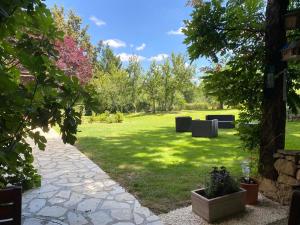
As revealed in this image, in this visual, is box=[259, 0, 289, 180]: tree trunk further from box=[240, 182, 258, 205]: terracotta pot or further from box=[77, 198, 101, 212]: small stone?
box=[77, 198, 101, 212]: small stone

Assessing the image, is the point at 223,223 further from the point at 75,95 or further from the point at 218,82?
the point at 75,95

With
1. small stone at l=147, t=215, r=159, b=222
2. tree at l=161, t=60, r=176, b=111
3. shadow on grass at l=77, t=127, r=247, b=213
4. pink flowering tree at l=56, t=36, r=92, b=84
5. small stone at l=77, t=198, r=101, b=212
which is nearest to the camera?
small stone at l=147, t=215, r=159, b=222

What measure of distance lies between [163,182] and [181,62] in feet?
71.8

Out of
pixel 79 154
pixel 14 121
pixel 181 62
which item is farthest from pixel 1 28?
pixel 181 62

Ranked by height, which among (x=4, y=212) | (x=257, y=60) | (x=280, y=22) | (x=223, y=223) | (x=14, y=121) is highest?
(x=280, y=22)

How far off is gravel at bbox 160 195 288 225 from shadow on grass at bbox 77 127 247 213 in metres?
0.21

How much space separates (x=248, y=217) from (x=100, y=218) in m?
1.79

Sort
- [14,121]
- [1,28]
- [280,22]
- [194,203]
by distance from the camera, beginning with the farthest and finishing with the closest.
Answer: [280,22]
[194,203]
[14,121]
[1,28]

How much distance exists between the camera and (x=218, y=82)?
14.8 ft

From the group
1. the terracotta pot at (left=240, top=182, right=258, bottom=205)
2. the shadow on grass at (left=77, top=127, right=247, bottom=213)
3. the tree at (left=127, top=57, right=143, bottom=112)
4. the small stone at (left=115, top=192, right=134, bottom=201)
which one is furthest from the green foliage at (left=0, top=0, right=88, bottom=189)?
the tree at (left=127, top=57, right=143, bottom=112)

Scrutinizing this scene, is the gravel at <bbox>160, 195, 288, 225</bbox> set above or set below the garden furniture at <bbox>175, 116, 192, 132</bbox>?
below

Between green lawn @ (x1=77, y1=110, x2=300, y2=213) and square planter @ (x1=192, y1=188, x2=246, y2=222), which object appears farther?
green lawn @ (x1=77, y1=110, x2=300, y2=213)

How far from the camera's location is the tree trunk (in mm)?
3918

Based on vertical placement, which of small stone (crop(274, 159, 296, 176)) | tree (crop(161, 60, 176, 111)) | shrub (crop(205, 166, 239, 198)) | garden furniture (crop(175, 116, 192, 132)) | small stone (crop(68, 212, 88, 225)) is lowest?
small stone (crop(68, 212, 88, 225))
